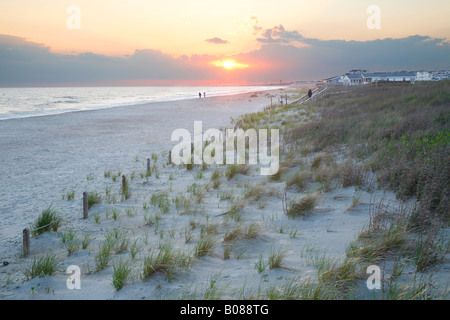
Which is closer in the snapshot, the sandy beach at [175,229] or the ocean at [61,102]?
the sandy beach at [175,229]

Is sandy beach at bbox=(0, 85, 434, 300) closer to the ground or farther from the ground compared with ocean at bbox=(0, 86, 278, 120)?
closer to the ground

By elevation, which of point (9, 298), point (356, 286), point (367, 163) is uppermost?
point (367, 163)

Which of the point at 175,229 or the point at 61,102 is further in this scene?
the point at 61,102

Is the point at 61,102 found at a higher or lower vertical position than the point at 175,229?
higher

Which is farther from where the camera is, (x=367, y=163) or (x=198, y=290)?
(x=367, y=163)

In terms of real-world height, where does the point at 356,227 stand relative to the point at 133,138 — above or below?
below

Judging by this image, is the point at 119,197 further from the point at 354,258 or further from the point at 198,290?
the point at 354,258

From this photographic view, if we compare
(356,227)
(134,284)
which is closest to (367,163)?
(356,227)

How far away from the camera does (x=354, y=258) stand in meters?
3.46

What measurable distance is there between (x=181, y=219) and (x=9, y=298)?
291 cm

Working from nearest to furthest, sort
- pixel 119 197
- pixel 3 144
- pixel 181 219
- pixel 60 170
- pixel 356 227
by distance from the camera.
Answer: pixel 356 227 → pixel 181 219 → pixel 119 197 → pixel 60 170 → pixel 3 144

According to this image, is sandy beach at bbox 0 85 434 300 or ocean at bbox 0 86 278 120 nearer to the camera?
sandy beach at bbox 0 85 434 300

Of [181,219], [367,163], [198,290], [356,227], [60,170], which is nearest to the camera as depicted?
[198,290]

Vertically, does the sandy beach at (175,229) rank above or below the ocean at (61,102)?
below
